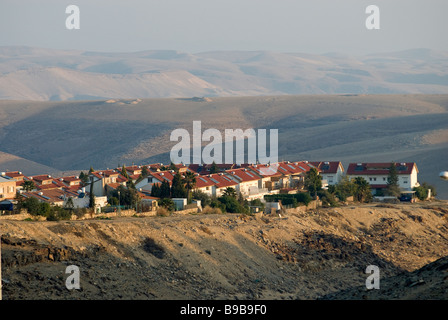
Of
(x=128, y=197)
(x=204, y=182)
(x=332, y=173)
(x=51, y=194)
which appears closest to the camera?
(x=128, y=197)

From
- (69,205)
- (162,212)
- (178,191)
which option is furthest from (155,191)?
(69,205)

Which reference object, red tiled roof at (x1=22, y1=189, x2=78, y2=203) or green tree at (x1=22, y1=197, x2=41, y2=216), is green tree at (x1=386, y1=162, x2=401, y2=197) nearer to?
red tiled roof at (x1=22, y1=189, x2=78, y2=203)

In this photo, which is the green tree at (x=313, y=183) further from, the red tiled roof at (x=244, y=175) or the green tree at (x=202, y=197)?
the green tree at (x=202, y=197)

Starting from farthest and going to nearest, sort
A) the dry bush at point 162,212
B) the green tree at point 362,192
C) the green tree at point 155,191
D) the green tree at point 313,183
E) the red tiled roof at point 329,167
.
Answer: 1. the red tiled roof at point 329,167
2. the green tree at point 362,192
3. the green tree at point 313,183
4. the green tree at point 155,191
5. the dry bush at point 162,212

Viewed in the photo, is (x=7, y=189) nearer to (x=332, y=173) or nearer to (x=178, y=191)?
(x=178, y=191)

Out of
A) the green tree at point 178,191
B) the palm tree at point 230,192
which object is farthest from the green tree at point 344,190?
the green tree at point 178,191

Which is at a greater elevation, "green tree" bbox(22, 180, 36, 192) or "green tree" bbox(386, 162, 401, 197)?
"green tree" bbox(22, 180, 36, 192)

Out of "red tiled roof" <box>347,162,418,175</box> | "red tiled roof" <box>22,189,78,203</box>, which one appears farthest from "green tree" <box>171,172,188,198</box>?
"red tiled roof" <box>347,162,418,175</box>
